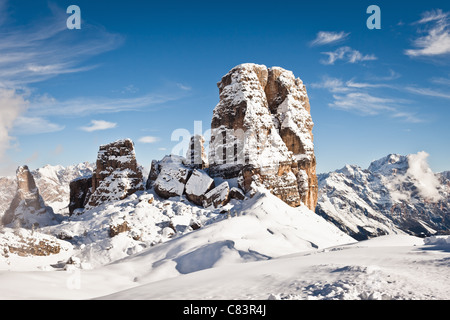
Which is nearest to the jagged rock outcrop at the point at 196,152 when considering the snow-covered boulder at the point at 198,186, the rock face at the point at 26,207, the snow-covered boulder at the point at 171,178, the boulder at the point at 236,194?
the snow-covered boulder at the point at 171,178

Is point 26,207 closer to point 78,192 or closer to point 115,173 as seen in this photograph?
point 78,192

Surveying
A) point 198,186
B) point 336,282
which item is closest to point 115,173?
point 198,186

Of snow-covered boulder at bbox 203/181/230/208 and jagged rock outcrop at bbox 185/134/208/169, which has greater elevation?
jagged rock outcrop at bbox 185/134/208/169

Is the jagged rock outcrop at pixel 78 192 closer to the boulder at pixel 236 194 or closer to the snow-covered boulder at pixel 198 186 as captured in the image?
the snow-covered boulder at pixel 198 186

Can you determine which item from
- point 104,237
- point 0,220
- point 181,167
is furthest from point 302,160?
point 0,220

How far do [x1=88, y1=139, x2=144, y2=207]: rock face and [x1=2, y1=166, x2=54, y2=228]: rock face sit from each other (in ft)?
66.3

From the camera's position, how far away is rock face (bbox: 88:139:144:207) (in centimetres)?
5059

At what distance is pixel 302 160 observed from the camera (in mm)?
59000

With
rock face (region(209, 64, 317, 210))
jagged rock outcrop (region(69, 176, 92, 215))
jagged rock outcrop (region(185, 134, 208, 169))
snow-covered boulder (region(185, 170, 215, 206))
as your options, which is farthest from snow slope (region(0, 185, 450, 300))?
jagged rock outcrop (region(69, 176, 92, 215))

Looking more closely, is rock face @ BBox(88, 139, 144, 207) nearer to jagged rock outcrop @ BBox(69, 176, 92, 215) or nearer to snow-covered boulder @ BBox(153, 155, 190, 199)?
snow-covered boulder @ BBox(153, 155, 190, 199)

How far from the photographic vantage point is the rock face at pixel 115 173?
50.6 meters

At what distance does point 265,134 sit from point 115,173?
27.9 metres

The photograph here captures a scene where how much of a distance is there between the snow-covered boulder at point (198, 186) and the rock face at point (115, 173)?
972 cm
